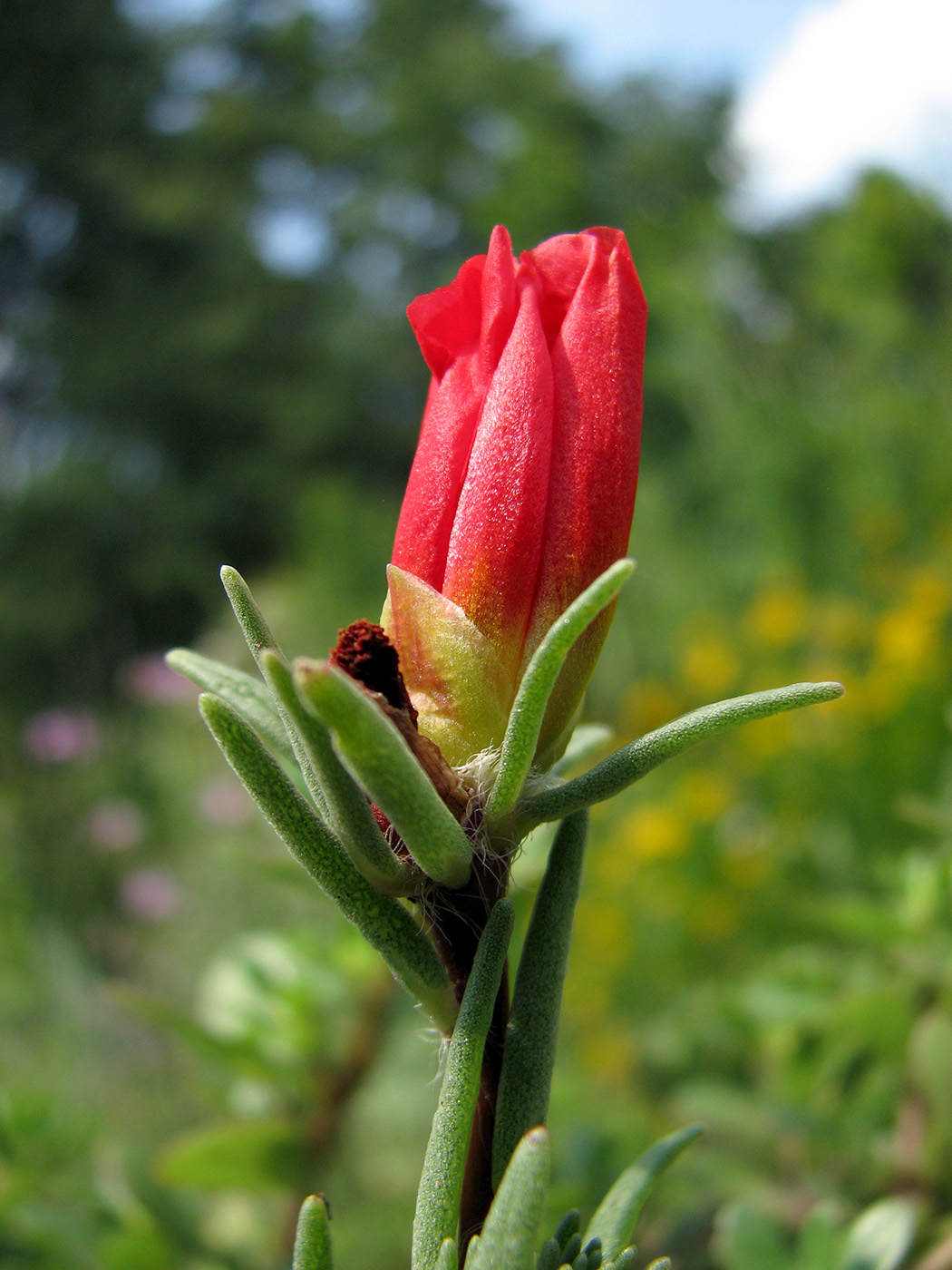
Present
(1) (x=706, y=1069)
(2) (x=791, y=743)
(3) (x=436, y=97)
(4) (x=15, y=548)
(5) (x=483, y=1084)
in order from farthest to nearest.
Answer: (3) (x=436, y=97) < (4) (x=15, y=548) < (2) (x=791, y=743) < (1) (x=706, y=1069) < (5) (x=483, y=1084)

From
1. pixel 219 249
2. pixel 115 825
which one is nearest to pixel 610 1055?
pixel 115 825

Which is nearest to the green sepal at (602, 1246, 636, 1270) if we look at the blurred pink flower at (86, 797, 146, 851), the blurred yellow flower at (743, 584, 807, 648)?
the blurred yellow flower at (743, 584, 807, 648)

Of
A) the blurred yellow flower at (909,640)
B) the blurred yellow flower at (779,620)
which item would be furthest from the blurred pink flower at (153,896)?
the blurred yellow flower at (909,640)

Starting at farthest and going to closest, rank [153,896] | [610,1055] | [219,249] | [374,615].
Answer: [219,249], [374,615], [153,896], [610,1055]

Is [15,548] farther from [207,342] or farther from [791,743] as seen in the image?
Answer: [791,743]

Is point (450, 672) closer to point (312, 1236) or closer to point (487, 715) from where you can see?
point (487, 715)

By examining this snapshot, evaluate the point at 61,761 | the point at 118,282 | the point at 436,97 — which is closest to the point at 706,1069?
the point at 61,761
